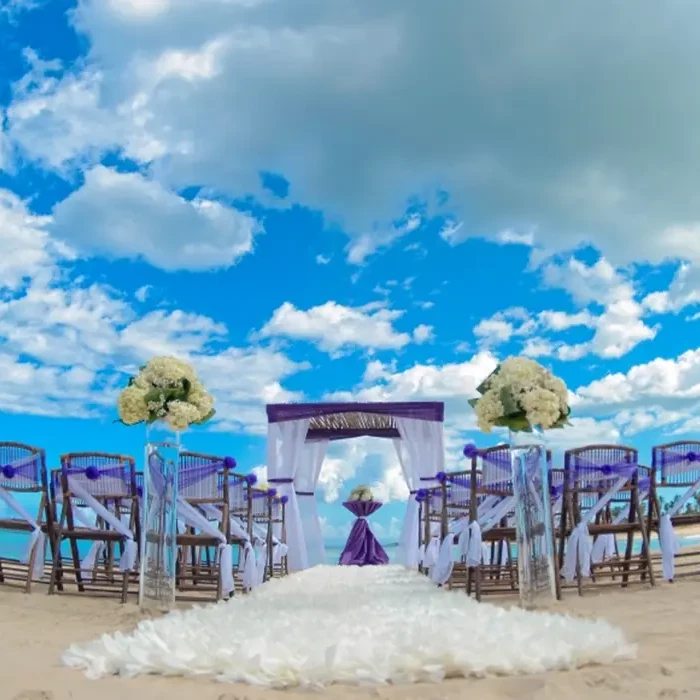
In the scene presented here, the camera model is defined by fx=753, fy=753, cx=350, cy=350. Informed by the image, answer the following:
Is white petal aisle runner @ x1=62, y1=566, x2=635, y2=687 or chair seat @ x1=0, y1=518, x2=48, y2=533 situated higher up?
chair seat @ x1=0, y1=518, x2=48, y2=533

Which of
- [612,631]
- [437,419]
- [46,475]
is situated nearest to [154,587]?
[46,475]

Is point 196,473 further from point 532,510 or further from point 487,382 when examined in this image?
point 532,510

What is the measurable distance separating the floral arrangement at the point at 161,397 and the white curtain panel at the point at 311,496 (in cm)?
699

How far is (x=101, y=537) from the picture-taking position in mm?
5336

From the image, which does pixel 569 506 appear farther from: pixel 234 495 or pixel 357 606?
pixel 234 495

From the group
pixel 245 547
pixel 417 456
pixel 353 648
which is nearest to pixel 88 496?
pixel 245 547

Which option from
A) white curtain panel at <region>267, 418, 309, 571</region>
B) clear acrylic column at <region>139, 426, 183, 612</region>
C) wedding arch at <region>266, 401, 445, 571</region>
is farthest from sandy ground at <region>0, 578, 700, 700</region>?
wedding arch at <region>266, 401, 445, 571</region>

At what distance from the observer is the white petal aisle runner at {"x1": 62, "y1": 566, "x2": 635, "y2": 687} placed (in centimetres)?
230

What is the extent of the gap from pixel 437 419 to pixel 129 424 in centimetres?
750

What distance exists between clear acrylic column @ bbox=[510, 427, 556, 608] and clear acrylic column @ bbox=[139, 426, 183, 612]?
2.08 metres

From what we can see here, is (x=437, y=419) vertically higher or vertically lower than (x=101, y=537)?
higher

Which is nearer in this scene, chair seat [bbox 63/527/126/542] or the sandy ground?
the sandy ground

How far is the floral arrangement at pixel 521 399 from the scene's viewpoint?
4281 mm

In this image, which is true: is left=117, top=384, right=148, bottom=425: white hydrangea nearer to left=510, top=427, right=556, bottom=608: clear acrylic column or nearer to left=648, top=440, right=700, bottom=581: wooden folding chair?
left=510, top=427, right=556, bottom=608: clear acrylic column
